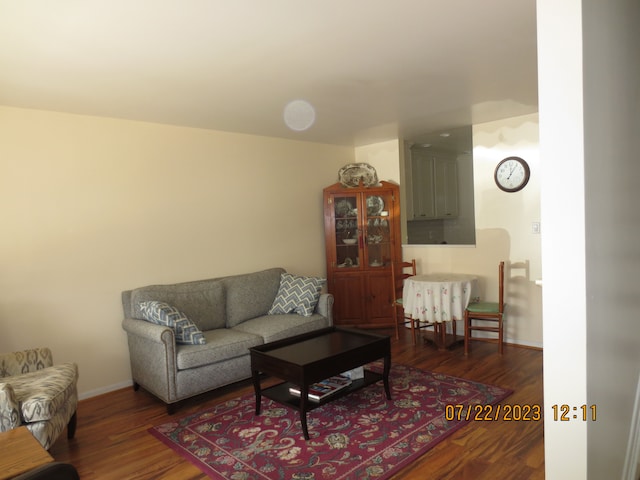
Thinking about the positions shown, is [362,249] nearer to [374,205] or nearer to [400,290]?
[374,205]

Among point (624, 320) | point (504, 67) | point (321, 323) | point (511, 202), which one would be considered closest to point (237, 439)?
A: point (321, 323)

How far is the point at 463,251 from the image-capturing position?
196 inches

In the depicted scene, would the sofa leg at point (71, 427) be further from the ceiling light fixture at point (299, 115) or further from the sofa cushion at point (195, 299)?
the ceiling light fixture at point (299, 115)

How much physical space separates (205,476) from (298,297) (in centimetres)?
210

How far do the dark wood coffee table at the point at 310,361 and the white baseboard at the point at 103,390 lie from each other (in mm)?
1429

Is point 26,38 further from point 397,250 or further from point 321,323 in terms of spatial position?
point 397,250

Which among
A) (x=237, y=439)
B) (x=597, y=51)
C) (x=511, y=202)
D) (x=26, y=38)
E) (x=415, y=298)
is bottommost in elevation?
(x=237, y=439)

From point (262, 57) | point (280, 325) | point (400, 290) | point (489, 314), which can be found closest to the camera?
point (262, 57)

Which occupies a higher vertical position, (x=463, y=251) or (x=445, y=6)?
(x=445, y=6)

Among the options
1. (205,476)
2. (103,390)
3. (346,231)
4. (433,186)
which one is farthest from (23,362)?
(433,186)

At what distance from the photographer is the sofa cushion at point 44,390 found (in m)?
2.32

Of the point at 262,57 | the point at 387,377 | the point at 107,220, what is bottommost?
the point at 387,377

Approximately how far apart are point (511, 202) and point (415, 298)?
1407 millimetres

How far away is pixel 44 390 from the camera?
8.13ft
